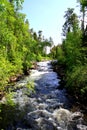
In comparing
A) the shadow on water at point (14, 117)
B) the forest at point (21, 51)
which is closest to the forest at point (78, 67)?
the forest at point (21, 51)

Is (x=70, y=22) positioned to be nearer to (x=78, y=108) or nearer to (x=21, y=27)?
(x=21, y=27)

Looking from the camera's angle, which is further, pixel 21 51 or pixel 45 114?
pixel 21 51

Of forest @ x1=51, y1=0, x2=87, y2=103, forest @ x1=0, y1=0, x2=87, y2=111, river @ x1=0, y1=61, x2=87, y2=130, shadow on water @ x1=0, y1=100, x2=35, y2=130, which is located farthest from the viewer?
forest @ x1=51, y1=0, x2=87, y2=103

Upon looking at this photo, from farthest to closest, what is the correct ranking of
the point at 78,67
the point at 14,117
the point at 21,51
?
1. the point at 21,51
2. the point at 78,67
3. the point at 14,117

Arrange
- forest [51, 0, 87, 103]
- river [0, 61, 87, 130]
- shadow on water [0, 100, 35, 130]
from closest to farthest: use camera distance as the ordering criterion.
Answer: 1. river [0, 61, 87, 130]
2. shadow on water [0, 100, 35, 130]
3. forest [51, 0, 87, 103]

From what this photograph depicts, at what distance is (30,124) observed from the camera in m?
17.0

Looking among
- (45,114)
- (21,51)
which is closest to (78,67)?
(45,114)

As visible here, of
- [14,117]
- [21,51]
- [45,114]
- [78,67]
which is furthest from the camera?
[21,51]

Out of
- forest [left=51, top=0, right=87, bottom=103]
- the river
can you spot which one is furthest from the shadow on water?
forest [left=51, top=0, right=87, bottom=103]

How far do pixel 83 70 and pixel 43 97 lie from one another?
428cm

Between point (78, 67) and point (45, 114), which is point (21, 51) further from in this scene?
point (45, 114)

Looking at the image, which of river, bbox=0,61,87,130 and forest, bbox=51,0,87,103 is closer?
river, bbox=0,61,87,130

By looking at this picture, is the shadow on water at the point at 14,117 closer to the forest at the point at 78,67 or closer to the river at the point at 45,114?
the river at the point at 45,114

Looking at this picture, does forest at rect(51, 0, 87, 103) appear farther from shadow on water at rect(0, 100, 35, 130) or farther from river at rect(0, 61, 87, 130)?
shadow on water at rect(0, 100, 35, 130)
